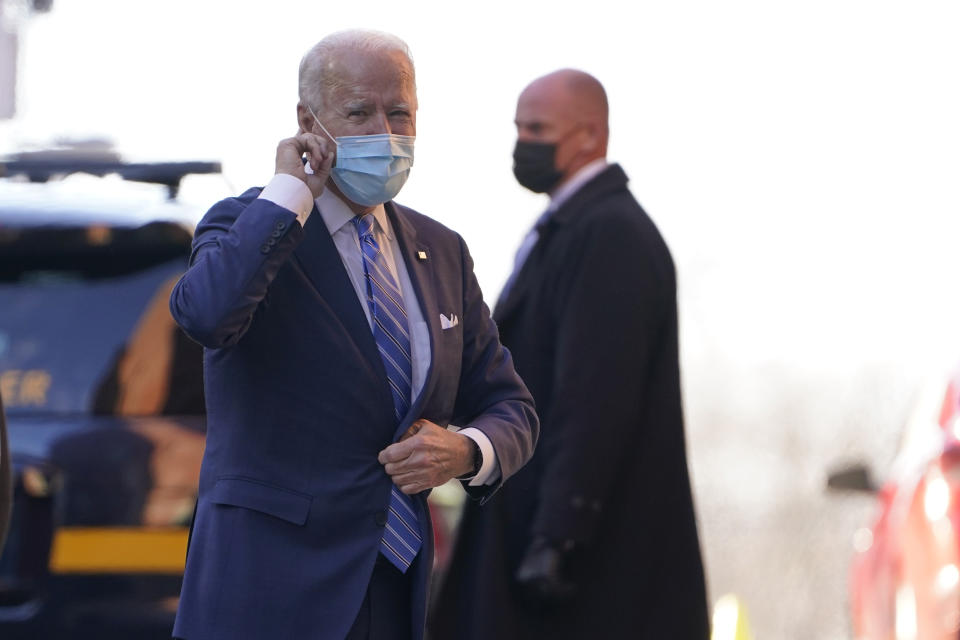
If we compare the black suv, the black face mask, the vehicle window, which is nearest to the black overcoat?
the black face mask

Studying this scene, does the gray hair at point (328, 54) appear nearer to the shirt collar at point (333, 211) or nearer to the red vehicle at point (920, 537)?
the shirt collar at point (333, 211)

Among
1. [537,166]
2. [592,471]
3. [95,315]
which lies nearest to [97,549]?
[95,315]

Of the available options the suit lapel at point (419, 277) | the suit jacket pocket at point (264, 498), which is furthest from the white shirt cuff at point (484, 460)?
the suit jacket pocket at point (264, 498)

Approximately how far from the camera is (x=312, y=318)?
2.65m

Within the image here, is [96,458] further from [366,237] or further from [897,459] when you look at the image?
[897,459]

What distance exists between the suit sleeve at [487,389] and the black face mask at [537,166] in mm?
1567

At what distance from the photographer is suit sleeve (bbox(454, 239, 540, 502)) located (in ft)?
9.56

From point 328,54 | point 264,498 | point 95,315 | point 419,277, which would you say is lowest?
point 95,315

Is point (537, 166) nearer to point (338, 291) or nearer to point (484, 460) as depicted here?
point (484, 460)

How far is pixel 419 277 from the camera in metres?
2.84

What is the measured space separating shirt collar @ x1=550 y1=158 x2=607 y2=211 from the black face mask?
4 cm

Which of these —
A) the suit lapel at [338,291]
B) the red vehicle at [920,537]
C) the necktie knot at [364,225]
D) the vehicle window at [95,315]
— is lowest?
the red vehicle at [920,537]

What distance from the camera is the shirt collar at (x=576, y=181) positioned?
14.4ft

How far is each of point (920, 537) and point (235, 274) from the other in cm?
296
